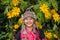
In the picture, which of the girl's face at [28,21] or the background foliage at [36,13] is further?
the background foliage at [36,13]

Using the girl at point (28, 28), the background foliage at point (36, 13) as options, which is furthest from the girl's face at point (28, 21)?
the background foliage at point (36, 13)

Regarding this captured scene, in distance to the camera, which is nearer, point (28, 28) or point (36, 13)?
point (28, 28)

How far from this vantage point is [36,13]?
5.77 metres

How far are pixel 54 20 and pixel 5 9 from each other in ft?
3.03

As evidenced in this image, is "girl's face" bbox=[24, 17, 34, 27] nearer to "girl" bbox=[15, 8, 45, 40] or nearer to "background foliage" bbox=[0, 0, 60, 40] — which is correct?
"girl" bbox=[15, 8, 45, 40]

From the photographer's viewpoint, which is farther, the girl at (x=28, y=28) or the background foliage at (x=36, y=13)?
the background foliage at (x=36, y=13)

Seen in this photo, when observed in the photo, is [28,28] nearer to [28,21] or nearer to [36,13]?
[28,21]

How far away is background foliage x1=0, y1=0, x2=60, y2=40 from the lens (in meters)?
5.78

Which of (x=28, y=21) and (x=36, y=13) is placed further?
(x=36, y=13)

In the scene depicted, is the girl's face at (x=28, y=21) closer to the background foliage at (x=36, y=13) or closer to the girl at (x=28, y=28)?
the girl at (x=28, y=28)

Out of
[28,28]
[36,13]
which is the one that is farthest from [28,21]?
[36,13]

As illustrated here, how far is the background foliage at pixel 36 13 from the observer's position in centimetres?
578

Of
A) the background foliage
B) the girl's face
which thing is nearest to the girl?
the girl's face

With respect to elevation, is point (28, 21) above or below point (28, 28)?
above
